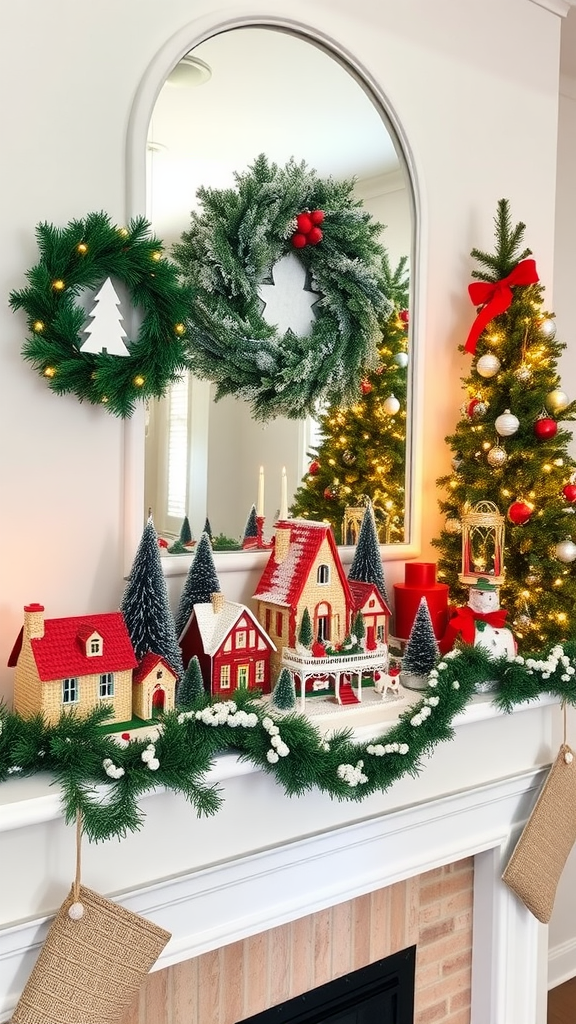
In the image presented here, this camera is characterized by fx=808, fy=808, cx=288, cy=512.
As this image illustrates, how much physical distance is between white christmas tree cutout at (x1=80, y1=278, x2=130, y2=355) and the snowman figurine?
88cm

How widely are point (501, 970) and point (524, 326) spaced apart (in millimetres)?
1475

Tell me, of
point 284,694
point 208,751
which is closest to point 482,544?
point 284,694

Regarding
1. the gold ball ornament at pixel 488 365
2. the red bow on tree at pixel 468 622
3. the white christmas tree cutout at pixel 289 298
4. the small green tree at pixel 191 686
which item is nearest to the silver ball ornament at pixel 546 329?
the gold ball ornament at pixel 488 365

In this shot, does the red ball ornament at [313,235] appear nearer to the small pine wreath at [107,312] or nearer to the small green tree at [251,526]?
the small pine wreath at [107,312]

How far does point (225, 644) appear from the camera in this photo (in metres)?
1.40

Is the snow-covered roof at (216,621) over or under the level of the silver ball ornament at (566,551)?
under

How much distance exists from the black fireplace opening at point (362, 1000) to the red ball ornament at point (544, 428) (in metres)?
1.17

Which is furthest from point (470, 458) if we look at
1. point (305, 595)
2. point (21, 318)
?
point (21, 318)

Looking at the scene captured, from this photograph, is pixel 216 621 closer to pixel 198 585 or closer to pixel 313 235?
pixel 198 585

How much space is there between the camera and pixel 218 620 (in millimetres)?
1427

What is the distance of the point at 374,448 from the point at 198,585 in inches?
22.8

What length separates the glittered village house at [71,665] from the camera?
1.20 meters

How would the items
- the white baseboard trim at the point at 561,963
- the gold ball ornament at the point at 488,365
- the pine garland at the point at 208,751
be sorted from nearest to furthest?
the pine garland at the point at 208,751
the gold ball ornament at the point at 488,365
the white baseboard trim at the point at 561,963

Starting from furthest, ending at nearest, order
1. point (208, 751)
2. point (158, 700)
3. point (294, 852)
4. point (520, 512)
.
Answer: point (520, 512)
point (294, 852)
point (158, 700)
point (208, 751)
